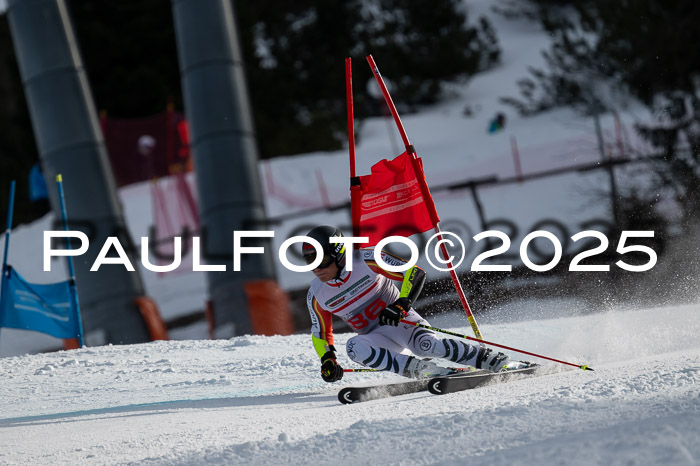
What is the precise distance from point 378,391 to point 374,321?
1.85 feet

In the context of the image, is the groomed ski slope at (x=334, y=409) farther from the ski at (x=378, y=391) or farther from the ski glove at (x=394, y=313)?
A: the ski glove at (x=394, y=313)

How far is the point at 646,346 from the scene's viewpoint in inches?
280

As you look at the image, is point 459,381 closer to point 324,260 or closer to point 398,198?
point 324,260

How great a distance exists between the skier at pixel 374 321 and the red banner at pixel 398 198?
18.1 inches

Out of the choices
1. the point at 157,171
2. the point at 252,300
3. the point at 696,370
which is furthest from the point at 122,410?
the point at 157,171

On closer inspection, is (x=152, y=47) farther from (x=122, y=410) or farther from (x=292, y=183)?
(x=122, y=410)


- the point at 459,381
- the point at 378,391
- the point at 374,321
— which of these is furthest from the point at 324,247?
the point at 459,381

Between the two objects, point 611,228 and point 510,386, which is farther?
point 611,228

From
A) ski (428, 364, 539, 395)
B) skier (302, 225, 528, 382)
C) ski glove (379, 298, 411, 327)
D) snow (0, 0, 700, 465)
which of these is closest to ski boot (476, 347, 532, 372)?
skier (302, 225, 528, 382)

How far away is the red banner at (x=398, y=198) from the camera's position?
6418 millimetres

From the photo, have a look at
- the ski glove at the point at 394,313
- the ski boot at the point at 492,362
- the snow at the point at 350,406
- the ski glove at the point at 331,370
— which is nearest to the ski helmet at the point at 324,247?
the ski glove at the point at 394,313

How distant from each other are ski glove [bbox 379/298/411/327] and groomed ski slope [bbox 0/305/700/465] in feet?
1.61

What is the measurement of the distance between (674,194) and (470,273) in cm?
383

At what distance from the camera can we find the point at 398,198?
650 cm
